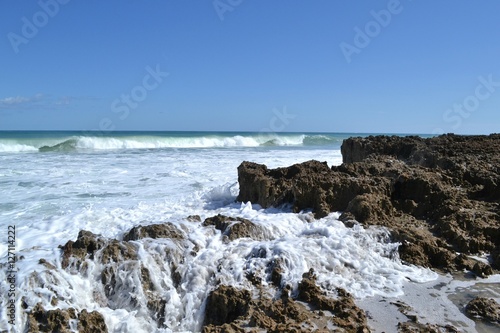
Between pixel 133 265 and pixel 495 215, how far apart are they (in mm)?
4298

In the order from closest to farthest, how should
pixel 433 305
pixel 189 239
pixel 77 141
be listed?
pixel 433 305 → pixel 189 239 → pixel 77 141

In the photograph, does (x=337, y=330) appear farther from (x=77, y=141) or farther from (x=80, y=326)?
(x=77, y=141)

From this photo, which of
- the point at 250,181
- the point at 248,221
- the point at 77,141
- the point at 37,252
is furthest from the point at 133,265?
the point at 77,141

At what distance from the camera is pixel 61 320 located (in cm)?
286

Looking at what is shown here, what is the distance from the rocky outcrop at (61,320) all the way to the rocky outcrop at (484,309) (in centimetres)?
282

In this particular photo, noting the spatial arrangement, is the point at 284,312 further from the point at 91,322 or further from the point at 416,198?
the point at 416,198

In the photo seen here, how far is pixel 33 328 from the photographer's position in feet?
9.20

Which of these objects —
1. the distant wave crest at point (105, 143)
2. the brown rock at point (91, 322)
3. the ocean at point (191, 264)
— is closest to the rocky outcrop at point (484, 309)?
the ocean at point (191, 264)

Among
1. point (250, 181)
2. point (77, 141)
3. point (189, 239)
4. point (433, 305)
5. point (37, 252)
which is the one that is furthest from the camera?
point (77, 141)

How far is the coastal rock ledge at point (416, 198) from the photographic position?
14.3 ft

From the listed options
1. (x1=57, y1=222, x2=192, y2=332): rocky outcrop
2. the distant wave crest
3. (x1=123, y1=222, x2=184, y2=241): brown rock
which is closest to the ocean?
(x1=57, y1=222, x2=192, y2=332): rocky outcrop

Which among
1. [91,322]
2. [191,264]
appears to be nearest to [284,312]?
[191,264]

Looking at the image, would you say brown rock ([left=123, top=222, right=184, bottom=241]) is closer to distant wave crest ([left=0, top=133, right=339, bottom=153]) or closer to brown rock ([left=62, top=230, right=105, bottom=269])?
brown rock ([left=62, top=230, right=105, bottom=269])

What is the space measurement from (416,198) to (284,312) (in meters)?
3.34
